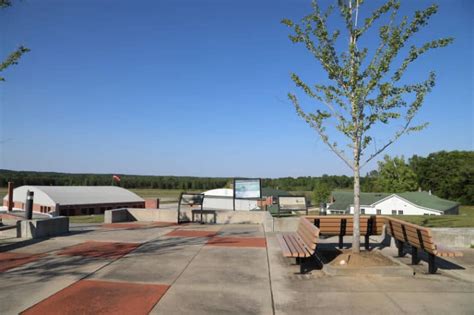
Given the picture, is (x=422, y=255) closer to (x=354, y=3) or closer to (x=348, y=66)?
(x=348, y=66)

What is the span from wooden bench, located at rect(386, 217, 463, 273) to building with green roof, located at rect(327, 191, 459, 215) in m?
39.6

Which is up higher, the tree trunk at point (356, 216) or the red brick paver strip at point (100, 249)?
the tree trunk at point (356, 216)

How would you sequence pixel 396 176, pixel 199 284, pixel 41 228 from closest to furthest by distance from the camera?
pixel 199 284
pixel 41 228
pixel 396 176

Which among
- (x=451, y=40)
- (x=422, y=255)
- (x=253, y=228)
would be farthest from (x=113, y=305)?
(x=253, y=228)

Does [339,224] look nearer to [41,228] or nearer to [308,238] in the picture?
[308,238]

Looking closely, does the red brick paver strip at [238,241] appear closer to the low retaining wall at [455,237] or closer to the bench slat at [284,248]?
the bench slat at [284,248]

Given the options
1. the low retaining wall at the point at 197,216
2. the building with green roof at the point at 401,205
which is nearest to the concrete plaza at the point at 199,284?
the low retaining wall at the point at 197,216

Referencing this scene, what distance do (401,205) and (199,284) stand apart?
47.7m

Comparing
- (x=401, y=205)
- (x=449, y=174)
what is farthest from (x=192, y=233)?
(x=449, y=174)

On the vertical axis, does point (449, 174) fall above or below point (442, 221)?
above

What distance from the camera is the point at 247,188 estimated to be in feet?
60.2

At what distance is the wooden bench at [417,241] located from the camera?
7.22 meters

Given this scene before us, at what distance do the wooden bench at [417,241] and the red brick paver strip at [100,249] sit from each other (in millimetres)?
6180

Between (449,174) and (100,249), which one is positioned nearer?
(100,249)
